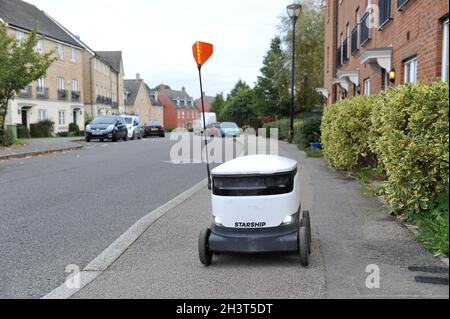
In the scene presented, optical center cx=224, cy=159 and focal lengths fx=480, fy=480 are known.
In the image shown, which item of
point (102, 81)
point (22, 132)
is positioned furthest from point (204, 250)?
A: point (102, 81)

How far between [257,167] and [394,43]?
9572mm

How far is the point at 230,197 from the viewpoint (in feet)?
14.6

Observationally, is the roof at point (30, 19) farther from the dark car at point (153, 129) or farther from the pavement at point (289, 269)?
the pavement at point (289, 269)

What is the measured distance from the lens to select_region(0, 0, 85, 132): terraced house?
38172mm

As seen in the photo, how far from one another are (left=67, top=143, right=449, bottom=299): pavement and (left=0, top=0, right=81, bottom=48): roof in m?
34.6

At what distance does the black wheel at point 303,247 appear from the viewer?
437 centimetres

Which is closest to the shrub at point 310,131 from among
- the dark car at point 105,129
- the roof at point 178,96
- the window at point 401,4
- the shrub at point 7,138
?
the window at point 401,4

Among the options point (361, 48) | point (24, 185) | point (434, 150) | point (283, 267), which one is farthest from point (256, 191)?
point (361, 48)

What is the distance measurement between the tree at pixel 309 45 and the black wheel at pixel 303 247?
37315 mm

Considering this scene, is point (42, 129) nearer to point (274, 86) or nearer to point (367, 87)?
point (274, 86)

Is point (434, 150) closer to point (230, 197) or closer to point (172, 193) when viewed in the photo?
point (230, 197)

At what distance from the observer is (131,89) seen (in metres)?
87.4

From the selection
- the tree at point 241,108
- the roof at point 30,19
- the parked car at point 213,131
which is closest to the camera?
the roof at point 30,19
